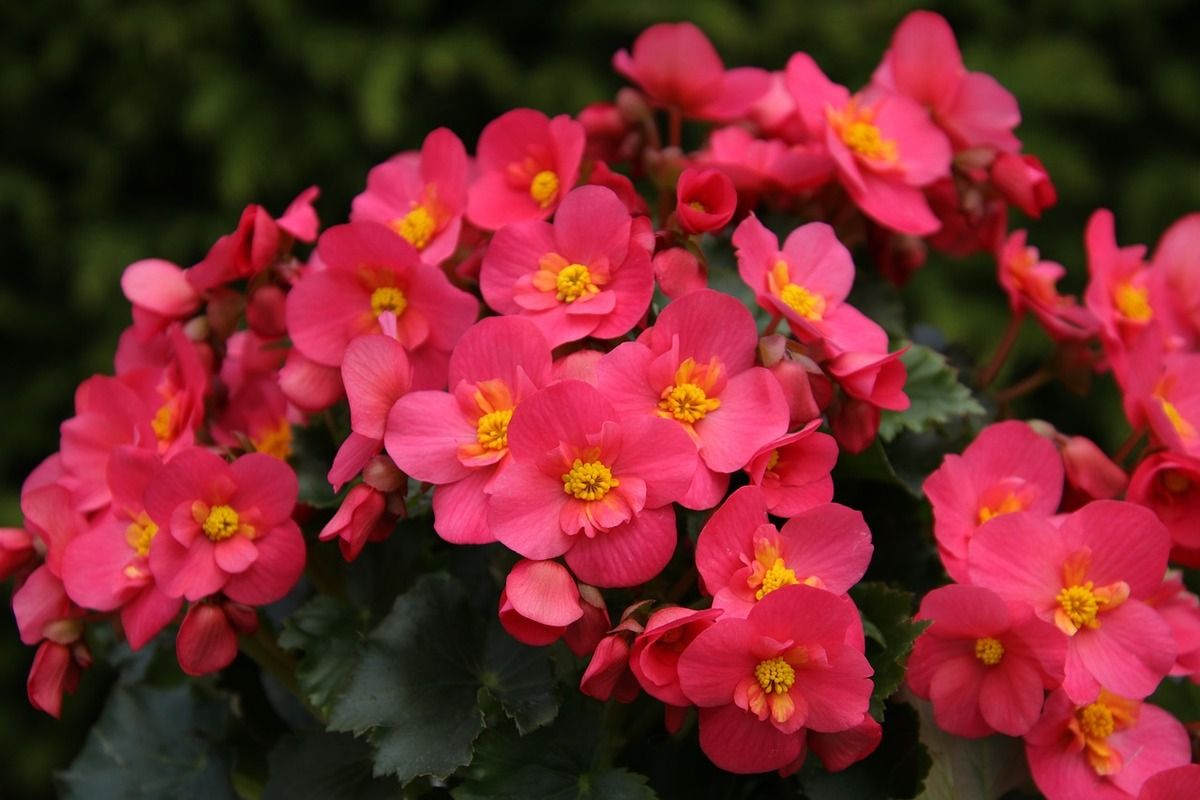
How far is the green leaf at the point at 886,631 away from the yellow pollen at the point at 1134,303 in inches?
11.1

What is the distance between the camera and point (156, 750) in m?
0.83

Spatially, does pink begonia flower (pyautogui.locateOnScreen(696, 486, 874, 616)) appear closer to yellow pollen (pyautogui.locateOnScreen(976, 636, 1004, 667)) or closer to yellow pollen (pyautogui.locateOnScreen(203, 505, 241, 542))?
yellow pollen (pyautogui.locateOnScreen(976, 636, 1004, 667))

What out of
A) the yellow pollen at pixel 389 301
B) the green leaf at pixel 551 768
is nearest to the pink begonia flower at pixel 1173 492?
the green leaf at pixel 551 768

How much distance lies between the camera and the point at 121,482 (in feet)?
2.13

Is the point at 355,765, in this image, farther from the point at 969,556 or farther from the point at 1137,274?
the point at 1137,274

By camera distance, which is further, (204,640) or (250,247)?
(250,247)

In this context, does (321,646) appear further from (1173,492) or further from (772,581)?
(1173,492)

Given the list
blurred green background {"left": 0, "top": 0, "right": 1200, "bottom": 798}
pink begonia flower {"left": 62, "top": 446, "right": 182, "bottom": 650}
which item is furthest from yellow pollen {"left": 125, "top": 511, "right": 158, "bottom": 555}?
blurred green background {"left": 0, "top": 0, "right": 1200, "bottom": 798}

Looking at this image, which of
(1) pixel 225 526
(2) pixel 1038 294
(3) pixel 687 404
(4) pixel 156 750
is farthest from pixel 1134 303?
(4) pixel 156 750

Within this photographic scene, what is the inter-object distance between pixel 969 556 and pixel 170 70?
1.72 m

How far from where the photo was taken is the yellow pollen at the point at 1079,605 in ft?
2.00

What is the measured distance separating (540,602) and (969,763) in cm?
30

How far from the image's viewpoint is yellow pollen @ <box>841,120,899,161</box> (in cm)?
78

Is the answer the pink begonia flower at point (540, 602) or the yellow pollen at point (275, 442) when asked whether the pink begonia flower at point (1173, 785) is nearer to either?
the pink begonia flower at point (540, 602)
